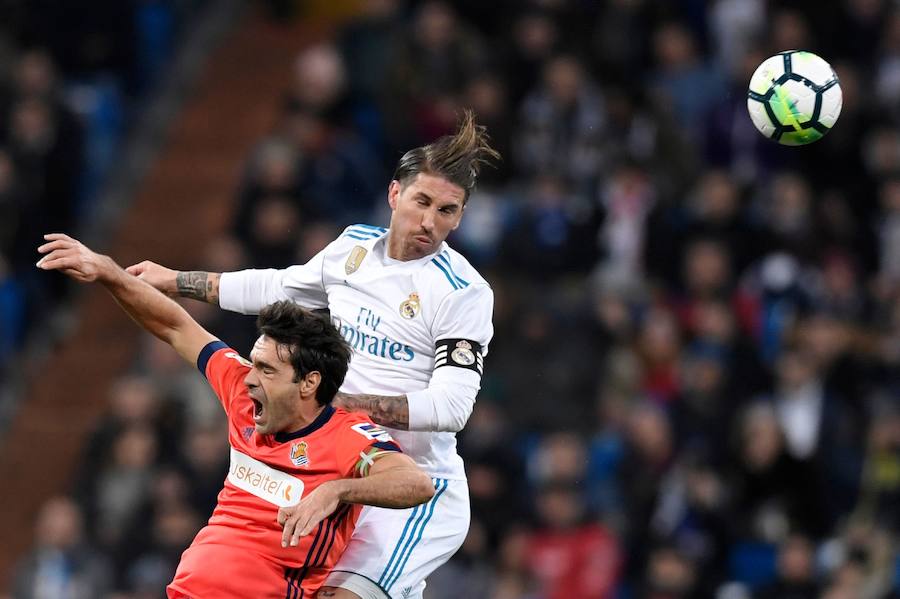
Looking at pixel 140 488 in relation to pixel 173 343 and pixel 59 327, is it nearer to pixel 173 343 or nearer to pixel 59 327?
pixel 59 327

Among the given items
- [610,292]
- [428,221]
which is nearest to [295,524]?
[428,221]

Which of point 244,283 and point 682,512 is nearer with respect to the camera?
point 244,283

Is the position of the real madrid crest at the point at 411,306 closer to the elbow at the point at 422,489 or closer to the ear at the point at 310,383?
the ear at the point at 310,383

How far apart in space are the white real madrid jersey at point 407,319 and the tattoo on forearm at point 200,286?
27cm

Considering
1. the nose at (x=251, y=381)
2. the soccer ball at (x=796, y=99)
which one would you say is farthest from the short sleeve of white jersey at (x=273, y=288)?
the soccer ball at (x=796, y=99)

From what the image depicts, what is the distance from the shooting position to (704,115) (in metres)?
14.5

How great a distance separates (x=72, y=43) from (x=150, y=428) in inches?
161

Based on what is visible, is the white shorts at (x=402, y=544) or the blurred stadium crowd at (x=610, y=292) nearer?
the white shorts at (x=402, y=544)

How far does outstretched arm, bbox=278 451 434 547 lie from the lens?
20.2 ft

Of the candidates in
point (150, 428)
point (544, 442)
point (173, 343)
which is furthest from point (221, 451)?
point (173, 343)

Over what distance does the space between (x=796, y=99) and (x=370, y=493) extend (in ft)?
9.21

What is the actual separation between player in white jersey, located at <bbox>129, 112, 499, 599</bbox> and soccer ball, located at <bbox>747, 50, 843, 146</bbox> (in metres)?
1.42

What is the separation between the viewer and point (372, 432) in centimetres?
679

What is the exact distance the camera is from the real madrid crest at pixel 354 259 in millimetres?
7406
